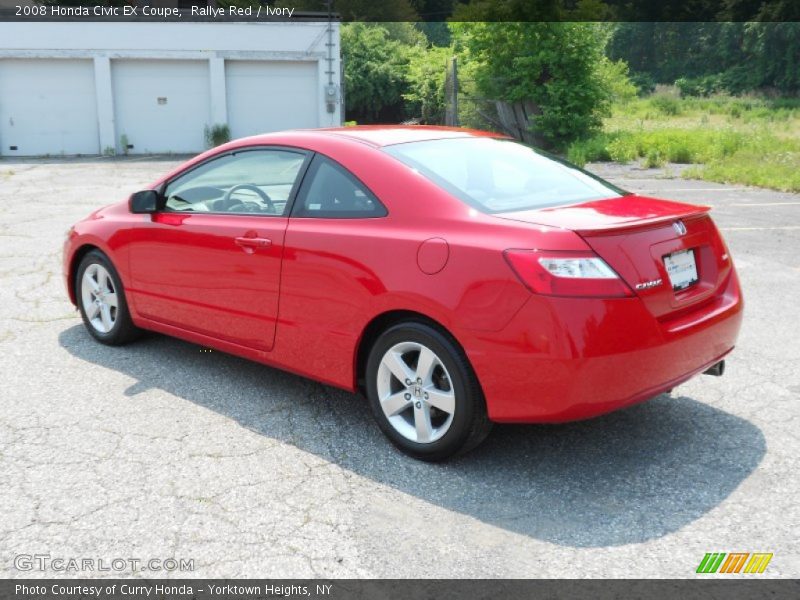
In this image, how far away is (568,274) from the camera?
10.8 ft

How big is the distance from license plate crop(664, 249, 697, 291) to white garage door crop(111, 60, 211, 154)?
23.9 meters

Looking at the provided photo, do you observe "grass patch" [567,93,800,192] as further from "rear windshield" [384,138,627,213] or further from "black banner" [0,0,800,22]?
"rear windshield" [384,138,627,213]

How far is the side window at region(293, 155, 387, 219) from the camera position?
157 inches

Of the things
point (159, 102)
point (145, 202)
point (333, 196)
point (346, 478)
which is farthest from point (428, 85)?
point (346, 478)

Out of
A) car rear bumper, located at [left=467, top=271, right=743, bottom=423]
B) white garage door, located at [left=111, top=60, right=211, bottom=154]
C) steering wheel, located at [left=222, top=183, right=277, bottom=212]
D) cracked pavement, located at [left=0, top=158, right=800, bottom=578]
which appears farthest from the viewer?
white garage door, located at [left=111, top=60, right=211, bottom=154]

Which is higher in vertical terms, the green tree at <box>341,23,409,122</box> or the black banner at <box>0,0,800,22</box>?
the black banner at <box>0,0,800,22</box>

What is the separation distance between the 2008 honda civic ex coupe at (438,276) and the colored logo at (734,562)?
69 cm

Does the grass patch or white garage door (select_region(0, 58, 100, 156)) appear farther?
white garage door (select_region(0, 58, 100, 156))

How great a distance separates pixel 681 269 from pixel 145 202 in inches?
124

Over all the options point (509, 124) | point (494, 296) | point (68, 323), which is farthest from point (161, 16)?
point (494, 296)

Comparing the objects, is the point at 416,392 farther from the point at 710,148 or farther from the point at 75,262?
the point at 710,148

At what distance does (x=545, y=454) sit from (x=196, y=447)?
1670 mm

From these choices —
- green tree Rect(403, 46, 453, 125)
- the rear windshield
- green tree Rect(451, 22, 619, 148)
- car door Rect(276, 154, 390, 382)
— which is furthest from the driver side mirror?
green tree Rect(403, 46, 453, 125)
